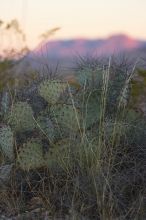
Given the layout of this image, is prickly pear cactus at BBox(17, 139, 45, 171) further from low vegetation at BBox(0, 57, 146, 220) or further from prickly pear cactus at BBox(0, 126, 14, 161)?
prickly pear cactus at BBox(0, 126, 14, 161)

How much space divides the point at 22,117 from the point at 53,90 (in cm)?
32

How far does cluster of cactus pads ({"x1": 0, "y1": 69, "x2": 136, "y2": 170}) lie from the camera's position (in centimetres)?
455

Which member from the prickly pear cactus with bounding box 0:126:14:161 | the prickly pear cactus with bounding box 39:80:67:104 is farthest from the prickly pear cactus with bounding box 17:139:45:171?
the prickly pear cactus with bounding box 39:80:67:104

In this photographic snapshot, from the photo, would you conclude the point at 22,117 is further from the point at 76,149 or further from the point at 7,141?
the point at 76,149

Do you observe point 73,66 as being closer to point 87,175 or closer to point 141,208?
point 87,175

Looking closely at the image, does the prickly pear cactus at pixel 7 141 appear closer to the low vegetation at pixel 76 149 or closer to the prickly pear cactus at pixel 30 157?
the low vegetation at pixel 76 149

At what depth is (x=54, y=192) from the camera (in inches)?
172

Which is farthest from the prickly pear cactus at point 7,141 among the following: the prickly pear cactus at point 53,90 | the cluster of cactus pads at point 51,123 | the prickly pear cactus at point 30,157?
the prickly pear cactus at point 53,90

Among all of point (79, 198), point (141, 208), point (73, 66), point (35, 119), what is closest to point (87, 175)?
point (79, 198)

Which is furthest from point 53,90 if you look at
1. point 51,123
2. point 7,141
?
point 7,141

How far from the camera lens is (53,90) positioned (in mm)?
4836

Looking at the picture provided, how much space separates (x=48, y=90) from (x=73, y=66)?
436 mm

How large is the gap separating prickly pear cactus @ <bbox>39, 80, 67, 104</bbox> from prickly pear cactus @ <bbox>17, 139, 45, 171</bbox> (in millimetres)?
470

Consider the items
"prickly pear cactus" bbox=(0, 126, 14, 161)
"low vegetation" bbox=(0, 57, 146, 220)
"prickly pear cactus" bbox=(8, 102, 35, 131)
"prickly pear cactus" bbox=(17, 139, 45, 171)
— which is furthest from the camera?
"prickly pear cactus" bbox=(8, 102, 35, 131)
